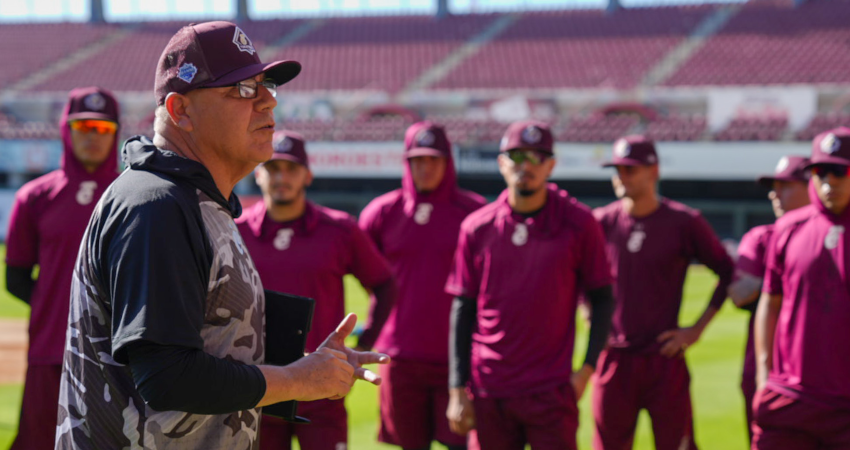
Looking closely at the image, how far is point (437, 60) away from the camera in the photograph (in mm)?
33469

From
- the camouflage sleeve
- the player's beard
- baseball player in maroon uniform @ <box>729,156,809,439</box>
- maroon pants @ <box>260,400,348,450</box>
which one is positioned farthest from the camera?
baseball player in maroon uniform @ <box>729,156,809,439</box>

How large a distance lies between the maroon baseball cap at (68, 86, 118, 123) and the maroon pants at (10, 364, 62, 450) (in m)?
1.49

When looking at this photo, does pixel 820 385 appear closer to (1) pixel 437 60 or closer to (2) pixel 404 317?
(2) pixel 404 317

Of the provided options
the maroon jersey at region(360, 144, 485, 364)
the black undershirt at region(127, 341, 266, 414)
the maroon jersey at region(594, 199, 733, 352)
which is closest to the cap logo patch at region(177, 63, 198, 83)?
the black undershirt at region(127, 341, 266, 414)

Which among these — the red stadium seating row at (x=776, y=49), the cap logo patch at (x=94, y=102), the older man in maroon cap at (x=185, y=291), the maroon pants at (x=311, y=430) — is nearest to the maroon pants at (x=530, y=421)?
the maroon pants at (x=311, y=430)

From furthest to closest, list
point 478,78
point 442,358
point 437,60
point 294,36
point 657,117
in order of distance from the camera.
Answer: point 294,36 < point 437,60 < point 478,78 < point 657,117 < point 442,358

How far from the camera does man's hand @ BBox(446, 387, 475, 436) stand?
15.1ft

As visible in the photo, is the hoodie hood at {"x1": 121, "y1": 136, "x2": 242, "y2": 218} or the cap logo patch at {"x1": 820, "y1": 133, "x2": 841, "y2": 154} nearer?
the hoodie hood at {"x1": 121, "y1": 136, "x2": 242, "y2": 218}

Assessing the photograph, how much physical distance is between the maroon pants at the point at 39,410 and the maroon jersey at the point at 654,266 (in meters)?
3.38

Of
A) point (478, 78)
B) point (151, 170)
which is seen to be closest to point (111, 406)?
point (151, 170)

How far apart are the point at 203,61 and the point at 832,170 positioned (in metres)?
3.22

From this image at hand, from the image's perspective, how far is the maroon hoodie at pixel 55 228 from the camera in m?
4.72

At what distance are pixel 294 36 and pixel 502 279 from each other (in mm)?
34047

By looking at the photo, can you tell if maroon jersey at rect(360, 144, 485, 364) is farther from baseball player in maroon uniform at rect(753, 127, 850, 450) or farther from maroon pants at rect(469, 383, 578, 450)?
baseball player in maroon uniform at rect(753, 127, 850, 450)
